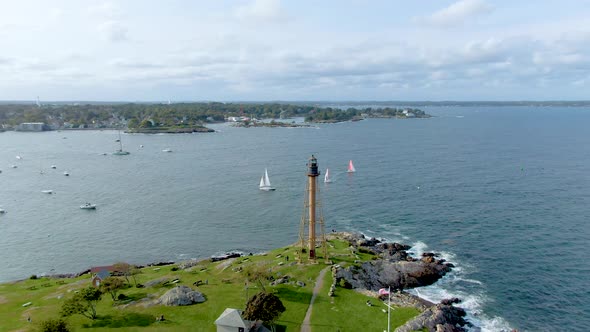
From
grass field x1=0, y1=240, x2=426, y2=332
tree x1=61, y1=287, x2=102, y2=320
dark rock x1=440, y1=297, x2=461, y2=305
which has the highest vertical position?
tree x1=61, y1=287, x2=102, y2=320

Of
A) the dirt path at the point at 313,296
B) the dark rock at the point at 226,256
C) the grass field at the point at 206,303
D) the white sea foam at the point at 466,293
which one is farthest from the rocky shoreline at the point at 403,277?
the dark rock at the point at 226,256

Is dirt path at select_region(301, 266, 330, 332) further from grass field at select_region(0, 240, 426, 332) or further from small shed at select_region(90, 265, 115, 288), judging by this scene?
small shed at select_region(90, 265, 115, 288)

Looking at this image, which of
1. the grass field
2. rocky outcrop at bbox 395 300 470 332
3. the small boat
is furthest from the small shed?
the small boat

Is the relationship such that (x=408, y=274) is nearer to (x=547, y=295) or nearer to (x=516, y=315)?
(x=516, y=315)

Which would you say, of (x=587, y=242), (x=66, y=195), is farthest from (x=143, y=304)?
(x=66, y=195)

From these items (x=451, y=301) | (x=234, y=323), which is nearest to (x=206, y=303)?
(x=234, y=323)

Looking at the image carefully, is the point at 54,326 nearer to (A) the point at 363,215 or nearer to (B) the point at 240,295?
(B) the point at 240,295
